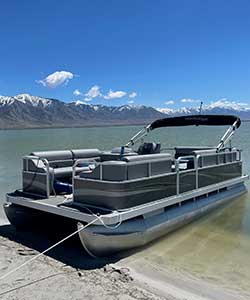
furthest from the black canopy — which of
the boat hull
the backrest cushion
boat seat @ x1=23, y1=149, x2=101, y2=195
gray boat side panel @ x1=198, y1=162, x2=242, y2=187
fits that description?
the backrest cushion

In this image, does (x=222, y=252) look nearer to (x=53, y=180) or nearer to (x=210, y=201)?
(x=210, y=201)

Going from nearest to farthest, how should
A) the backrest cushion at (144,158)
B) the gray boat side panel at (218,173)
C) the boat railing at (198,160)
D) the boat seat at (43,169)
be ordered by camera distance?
the backrest cushion at (144,158)
the boat seat at (43,169)
the boat railing at (198,160)
the gray boat side panel at (218,173)

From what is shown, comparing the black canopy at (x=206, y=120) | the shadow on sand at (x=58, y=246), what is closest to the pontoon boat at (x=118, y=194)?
the shadow on sand at (x=58, y=246)

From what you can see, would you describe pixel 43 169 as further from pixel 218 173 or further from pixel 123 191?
pixel 218 173

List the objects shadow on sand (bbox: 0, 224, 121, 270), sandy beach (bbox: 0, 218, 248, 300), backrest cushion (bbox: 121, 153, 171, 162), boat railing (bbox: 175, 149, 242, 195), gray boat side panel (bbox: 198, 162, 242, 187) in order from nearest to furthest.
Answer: sandy beach (bbox: 0, 218, 248, 300), shadow on sand (bbox: 0, 224, 121, 270), backrest cushion (bbox: 121, 153, 171, 162), boat railing (bbox: 175, 149, 242, 195), gray boat side panel (bbox: 198, 162, 242, 187)

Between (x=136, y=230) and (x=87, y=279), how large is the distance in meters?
1.34

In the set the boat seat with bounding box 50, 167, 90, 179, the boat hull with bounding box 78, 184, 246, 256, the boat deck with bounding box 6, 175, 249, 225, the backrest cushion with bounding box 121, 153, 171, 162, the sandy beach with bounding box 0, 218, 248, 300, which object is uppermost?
the backrest cushion with bounding box 121, 153, 171, 162

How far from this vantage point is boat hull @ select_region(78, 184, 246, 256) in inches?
220

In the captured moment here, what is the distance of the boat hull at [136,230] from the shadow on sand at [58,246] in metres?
0.17

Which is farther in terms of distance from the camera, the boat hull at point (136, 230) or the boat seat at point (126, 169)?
the boat seat at point (126, 169)

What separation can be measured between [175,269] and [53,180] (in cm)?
287

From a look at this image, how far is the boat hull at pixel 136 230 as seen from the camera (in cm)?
558

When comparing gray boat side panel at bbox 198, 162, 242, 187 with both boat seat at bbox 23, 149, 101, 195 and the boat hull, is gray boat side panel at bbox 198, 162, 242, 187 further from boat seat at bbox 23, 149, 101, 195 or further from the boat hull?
boat seat at bbox 23, 149, 101, 195

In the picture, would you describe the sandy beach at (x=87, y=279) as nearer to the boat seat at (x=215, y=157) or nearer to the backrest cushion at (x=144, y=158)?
the backrest cushion at (x=144, y=158)
